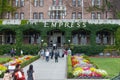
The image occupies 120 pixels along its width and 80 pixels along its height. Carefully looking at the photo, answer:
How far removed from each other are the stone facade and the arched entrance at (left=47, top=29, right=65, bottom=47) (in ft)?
27.7

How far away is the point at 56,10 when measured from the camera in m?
81.8

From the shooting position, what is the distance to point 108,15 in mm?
81938

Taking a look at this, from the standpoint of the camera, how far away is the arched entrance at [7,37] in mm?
72250

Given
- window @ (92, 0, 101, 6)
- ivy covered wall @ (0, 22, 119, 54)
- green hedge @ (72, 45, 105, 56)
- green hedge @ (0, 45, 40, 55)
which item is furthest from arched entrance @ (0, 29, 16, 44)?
window @ (92, 0, 101, 6)

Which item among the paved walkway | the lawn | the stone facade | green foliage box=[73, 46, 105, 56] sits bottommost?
the lawn

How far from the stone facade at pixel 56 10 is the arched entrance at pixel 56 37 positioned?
843 cm

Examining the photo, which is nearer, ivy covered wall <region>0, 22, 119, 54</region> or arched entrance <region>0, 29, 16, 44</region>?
ivy covered wall <region>0, 22, 119, 54</region>

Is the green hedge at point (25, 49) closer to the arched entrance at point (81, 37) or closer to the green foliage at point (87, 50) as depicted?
the green foliage at point (87, 50)

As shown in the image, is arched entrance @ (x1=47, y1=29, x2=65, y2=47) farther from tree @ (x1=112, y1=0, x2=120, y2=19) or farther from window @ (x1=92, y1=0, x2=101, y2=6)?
tree @ (x1=112, y1=0, x2=120, y2=19)

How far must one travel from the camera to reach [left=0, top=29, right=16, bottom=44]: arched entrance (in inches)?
2844

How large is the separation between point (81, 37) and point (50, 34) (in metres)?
5.76

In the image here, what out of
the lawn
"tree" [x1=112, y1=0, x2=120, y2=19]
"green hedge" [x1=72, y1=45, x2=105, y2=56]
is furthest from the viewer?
"tree" [x1=112, y1=0, x2=120, y2=19]

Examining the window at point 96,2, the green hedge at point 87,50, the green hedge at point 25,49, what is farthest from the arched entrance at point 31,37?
the window at point 96,2

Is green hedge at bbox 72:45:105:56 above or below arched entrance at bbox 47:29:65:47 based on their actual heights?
below
